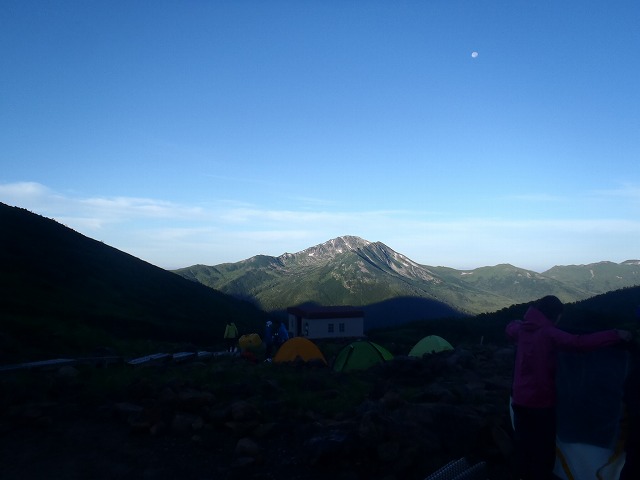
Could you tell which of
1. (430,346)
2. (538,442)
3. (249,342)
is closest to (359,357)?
(430,346)

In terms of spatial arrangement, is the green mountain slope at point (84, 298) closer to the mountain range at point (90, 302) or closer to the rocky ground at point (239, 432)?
the mountain range at point (90, 302)

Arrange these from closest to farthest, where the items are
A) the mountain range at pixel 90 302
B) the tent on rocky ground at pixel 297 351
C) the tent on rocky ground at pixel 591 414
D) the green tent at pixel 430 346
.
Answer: the tent on rocky ground at pixel 591 414 → the tent on rocky ground at pixel 297 351 → the green tent at pixel 430 346 → the mountain range at pixel 90 302

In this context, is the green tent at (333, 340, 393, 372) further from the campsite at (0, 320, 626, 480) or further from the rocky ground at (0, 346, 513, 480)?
the rocky ground at (0, 346, 513, 480)

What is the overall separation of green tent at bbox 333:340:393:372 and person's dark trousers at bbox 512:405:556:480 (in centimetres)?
1512

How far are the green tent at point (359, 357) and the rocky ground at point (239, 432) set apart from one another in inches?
334

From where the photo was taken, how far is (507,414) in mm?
8828

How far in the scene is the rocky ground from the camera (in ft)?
26.3

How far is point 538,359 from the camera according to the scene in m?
6.13

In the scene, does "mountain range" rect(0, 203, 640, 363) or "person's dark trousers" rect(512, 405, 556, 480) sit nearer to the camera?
"person's dark trousers" rect(512, 405, 556, 480)

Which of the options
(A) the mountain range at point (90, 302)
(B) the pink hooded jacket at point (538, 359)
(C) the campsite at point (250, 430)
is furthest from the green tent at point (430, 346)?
(B) the pink hooded jacket at point (538, 359)

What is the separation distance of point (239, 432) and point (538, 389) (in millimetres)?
5883

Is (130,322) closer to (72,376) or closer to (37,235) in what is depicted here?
(37,235)

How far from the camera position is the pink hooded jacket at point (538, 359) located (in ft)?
19.9

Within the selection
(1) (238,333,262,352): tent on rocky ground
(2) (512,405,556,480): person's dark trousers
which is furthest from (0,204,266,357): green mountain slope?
(2) (512,405,556,480): person's dark trousers
